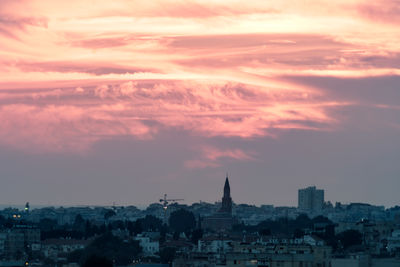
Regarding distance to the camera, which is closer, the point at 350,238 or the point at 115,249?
the point at 115,249

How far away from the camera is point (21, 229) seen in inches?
7495

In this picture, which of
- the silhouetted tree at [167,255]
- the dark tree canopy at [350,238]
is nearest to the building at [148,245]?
the silhouetted tree at [167,255]

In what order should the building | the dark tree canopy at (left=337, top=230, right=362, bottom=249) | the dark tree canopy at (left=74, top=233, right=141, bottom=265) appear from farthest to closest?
the building
the dark tree canopy at (left=337, top=230, right=362, bottom=249)
the dark tree canopy at (left=74, top=233, right=141, bottom=265)

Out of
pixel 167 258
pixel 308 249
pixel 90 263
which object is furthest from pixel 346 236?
pixel 90 263

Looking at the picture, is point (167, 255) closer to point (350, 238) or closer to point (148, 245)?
point (350, 238)

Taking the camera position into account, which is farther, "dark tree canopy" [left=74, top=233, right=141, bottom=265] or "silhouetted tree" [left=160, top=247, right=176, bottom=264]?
"silhouetted tree" [left=160, top=247, right=176, bottom=264]

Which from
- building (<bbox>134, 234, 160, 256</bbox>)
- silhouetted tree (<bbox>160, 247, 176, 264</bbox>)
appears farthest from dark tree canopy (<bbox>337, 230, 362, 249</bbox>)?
building (<bbox>134, 234, 160, 256</bbox>)

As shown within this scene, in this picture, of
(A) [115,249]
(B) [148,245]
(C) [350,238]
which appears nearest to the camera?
(A) [115,249]

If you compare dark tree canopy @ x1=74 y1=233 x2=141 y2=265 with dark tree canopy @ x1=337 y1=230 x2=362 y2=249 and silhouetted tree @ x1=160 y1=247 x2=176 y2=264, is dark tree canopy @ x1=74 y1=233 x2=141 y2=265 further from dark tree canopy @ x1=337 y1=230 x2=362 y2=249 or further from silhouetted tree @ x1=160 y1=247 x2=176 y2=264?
dark tree canopy @ x1=337 y1=230 x2=362 y2=249

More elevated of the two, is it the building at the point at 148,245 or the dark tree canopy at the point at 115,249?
the building at the point at 148,245

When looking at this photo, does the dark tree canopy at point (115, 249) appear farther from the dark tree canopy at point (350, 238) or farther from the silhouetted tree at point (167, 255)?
the dark tree canopy at point (350, 238)

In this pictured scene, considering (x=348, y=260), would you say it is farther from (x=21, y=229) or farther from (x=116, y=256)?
(x=21, y=229)

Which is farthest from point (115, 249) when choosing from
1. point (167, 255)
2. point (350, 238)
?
point (350, 238)

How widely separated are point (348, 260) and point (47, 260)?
5562 cm
